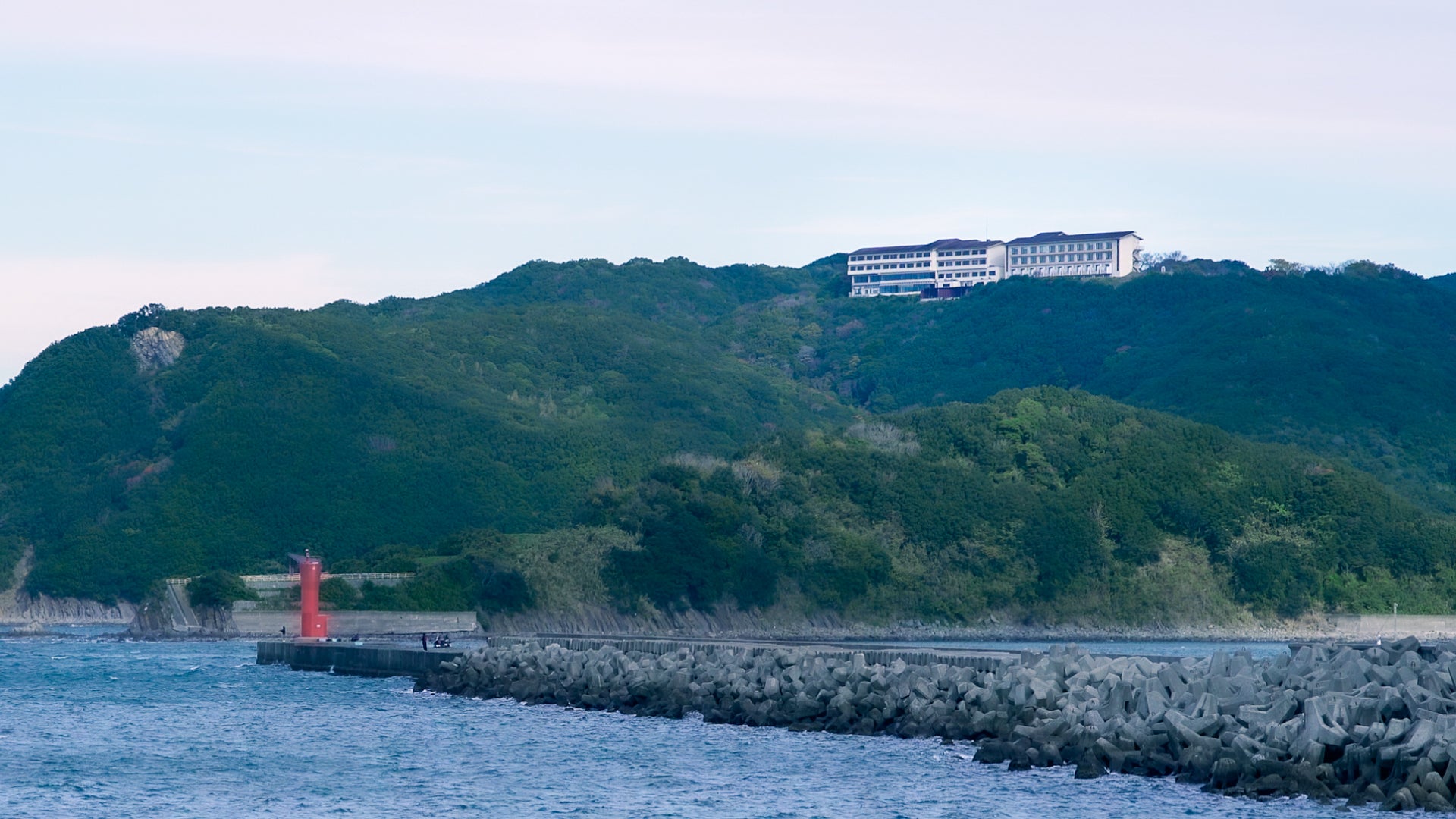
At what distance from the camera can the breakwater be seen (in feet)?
79.2

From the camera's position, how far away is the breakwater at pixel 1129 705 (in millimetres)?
24141

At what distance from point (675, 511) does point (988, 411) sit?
102 feet

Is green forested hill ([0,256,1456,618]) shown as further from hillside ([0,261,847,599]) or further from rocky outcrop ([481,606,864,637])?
rocky outcrop ([481,606,864,637])

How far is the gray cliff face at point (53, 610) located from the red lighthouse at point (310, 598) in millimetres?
60860

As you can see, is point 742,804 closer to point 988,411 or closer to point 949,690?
point 949,690

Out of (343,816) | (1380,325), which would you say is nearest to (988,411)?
(1380,325)

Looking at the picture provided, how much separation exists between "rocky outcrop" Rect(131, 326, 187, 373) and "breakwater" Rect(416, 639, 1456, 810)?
12404 centimetres

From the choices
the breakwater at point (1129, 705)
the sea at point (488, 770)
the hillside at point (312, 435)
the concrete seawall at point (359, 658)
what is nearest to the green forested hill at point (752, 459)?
the hillside at point (312, 435)

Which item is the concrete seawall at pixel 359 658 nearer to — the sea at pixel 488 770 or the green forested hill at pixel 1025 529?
the sea at pixel 488 770

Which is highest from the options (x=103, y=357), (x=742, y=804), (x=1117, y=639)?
(x=103, y=357)

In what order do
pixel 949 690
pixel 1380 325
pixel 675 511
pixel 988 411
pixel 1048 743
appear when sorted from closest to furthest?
pixel 1048 743
pixel 949 690
pixel 675 511
pixel 988 411
pixel 1380 325

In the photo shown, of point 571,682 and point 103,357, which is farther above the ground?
point 103,357

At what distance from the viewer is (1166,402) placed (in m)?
159

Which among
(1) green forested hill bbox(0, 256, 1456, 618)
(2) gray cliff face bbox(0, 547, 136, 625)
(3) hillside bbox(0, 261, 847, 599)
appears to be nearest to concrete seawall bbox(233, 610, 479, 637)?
(1) green forested hill bbox(0, 256, 1456, 618)
